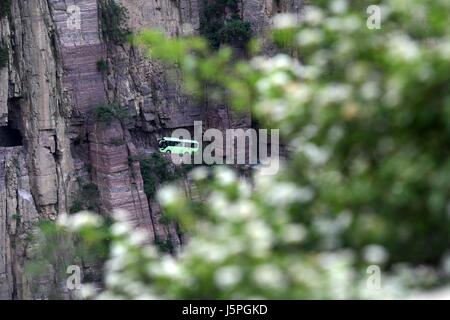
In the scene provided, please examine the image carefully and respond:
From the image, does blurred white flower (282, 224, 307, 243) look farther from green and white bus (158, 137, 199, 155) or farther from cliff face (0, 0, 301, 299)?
green and white bus (158, 137, 199, 155)

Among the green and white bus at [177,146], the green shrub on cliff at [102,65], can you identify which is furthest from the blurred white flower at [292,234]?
the green and white bus at [177,146]

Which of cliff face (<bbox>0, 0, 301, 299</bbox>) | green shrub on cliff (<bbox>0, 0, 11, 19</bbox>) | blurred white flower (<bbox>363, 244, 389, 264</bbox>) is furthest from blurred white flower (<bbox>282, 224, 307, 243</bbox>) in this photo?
green shrub on cliff (<bbox>0, 0, 11, 19</bbox>)

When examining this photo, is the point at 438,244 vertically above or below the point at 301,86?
below

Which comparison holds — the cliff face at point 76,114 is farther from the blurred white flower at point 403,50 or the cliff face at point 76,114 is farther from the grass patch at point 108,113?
the blurred white flower at point 403,50

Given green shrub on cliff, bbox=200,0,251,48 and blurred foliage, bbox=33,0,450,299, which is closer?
blurred foliage, bbox=33,0,450,299

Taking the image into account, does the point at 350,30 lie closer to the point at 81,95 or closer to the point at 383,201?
the point at 383,201

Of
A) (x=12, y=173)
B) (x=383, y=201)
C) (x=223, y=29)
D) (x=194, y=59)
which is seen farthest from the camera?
(x=223, y=29)

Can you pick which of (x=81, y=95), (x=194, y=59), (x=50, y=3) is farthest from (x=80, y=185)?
(x=194, y=59)
